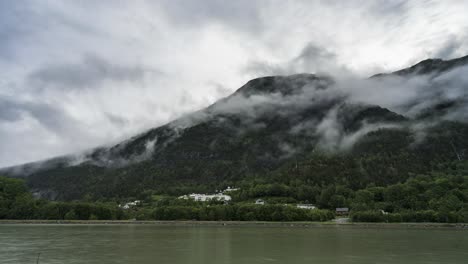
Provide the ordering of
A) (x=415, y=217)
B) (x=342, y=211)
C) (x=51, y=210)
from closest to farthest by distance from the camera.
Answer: (x=415, y=217)
(x=51, y=210)
(x=342, y=211)

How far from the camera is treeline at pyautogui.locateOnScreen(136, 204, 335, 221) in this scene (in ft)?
402

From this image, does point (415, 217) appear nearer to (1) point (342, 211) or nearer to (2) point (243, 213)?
(1) point (342, 211)

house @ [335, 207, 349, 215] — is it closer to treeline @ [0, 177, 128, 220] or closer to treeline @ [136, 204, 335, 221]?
treeline @ [136, 204, 335, 221]

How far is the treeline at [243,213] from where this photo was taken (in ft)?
402

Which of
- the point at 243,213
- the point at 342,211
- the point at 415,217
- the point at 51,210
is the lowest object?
the point at 415,217

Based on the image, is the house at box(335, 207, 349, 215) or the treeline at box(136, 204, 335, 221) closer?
the treeline at box(136, 204, 335, 221)

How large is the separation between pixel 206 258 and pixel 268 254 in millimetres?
7612

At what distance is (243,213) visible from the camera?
12638 cm

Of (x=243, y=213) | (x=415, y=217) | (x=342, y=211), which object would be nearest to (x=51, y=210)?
(x=243, y=213)

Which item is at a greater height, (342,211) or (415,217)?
(342,211)

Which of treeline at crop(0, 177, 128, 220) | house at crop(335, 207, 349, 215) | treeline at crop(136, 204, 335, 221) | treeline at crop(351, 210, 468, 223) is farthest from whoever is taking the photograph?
house at crop(335, 207, 349, 215)

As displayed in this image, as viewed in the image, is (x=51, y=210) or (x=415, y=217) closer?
(x=415, y=217)

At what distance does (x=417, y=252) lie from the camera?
4688 centimetres

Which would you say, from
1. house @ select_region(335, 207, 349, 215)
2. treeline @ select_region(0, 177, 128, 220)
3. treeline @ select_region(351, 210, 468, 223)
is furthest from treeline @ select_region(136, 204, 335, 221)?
house @ select_region(335, 207, 349, 215)
